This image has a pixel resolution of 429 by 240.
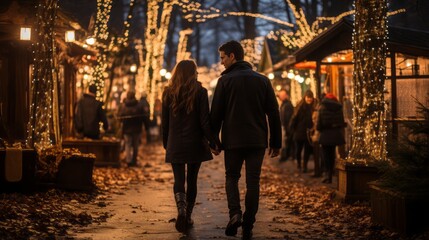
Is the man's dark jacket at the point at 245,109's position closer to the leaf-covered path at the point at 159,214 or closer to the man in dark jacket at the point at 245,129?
the man in dark jacket at the point at 245,129

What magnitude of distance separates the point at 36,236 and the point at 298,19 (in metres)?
19.8

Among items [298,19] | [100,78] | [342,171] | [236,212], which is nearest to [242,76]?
[236,212]

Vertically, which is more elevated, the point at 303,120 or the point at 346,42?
the point at 346,42

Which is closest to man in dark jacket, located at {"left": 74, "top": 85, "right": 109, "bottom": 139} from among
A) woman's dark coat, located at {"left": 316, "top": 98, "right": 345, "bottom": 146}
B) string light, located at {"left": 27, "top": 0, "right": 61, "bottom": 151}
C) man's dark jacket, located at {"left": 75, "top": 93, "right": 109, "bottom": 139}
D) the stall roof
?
man's dark jacket, located at {"left": 75, "top": 93, "right": 109, "bottom": 139}

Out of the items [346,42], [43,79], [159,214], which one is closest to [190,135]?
[159,214]

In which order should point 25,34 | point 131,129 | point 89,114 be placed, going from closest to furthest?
point 25,34 < point 89,114 < point 131,129

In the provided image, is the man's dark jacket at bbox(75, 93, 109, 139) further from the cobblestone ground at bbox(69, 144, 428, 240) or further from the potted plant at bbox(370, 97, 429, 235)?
the potted plant at bbox(370, 97, 429, 235)

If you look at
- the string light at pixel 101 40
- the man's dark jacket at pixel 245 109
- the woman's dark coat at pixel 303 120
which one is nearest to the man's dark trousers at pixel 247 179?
the man's dark jacket at pixel 245 109

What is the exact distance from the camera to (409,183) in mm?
8812

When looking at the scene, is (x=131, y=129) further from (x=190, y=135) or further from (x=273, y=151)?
(x=273, y=151)

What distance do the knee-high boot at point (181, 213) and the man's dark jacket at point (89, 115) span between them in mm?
9472

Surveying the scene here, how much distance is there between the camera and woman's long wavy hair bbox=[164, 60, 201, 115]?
9711 millimetres

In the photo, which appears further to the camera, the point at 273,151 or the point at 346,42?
the point at 346,42

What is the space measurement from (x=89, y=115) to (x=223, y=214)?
807 centimetres
